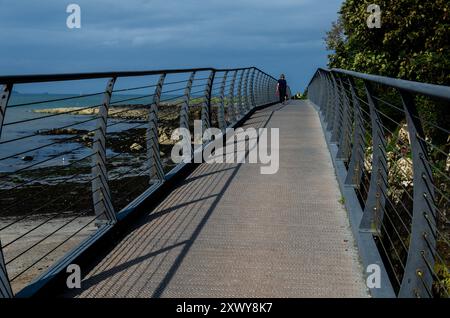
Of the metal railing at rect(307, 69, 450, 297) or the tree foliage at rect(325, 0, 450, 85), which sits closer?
the metal railing at rect(307, 69, 450, 297)

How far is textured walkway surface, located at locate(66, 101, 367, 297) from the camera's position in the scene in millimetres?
3781

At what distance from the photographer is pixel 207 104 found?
35.9 ft

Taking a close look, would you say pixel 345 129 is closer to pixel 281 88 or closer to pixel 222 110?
pixel 222 110

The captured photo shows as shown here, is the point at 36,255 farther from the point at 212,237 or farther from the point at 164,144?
the point at 164,144

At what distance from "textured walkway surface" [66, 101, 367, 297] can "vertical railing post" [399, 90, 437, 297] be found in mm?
897

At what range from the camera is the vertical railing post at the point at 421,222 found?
8.75 feet

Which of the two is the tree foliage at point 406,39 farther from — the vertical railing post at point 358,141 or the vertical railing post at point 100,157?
the vertical railing post at point 100,157

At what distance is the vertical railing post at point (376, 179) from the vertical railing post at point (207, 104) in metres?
5.96

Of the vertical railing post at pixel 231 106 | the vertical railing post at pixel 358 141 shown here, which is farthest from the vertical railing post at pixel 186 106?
the vertical railing post at pixel 231 106

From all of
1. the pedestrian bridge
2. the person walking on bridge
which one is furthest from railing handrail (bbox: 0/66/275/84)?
the person walking on bridge

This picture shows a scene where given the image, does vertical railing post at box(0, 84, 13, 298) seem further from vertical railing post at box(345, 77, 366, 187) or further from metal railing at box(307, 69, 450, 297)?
vertical railing post at box(345, 77, 366, 187)

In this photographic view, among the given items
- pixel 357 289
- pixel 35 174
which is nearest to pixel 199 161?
pixel 357 289
